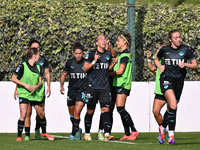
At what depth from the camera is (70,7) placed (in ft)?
49.2

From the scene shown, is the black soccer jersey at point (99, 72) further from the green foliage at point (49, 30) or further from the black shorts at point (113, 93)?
the green foliage at point (49, 30)

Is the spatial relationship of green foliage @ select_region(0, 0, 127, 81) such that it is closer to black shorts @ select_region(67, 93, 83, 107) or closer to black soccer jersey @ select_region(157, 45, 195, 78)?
black shorts @ select_region(67, 93, 83, 107)

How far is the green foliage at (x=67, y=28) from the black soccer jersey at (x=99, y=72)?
3.75 meters

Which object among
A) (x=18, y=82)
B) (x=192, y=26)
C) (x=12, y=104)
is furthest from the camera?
(x=192, y=26)

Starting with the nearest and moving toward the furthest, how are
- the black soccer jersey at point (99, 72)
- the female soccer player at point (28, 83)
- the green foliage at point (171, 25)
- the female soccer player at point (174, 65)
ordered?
1. the female soccer player at point (174, 65)
2. the female soccer player at point (28, 83)
3. the black soccer jersey at point (99, 72)
4. the green foliage at point (171, 25)

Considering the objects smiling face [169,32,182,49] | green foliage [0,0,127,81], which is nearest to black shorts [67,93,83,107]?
smiling face [169,32,182,49]

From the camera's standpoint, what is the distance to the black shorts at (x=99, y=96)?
36.2 ft

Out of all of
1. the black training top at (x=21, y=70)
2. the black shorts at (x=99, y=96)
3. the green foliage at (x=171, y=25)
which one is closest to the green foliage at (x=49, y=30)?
the green foliage at (x=171, y=25)

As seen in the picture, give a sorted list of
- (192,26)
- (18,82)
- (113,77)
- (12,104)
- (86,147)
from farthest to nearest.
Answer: (192,26) → (12,104) → (113,77) → (18,82) → (86,147)

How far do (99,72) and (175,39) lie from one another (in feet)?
5.48

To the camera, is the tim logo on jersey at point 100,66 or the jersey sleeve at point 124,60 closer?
the tim logo on jersey at point 100,66

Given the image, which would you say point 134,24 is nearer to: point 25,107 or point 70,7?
point 70,7

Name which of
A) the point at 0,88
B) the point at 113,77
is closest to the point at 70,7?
the point at 0,88

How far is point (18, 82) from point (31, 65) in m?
0.45
